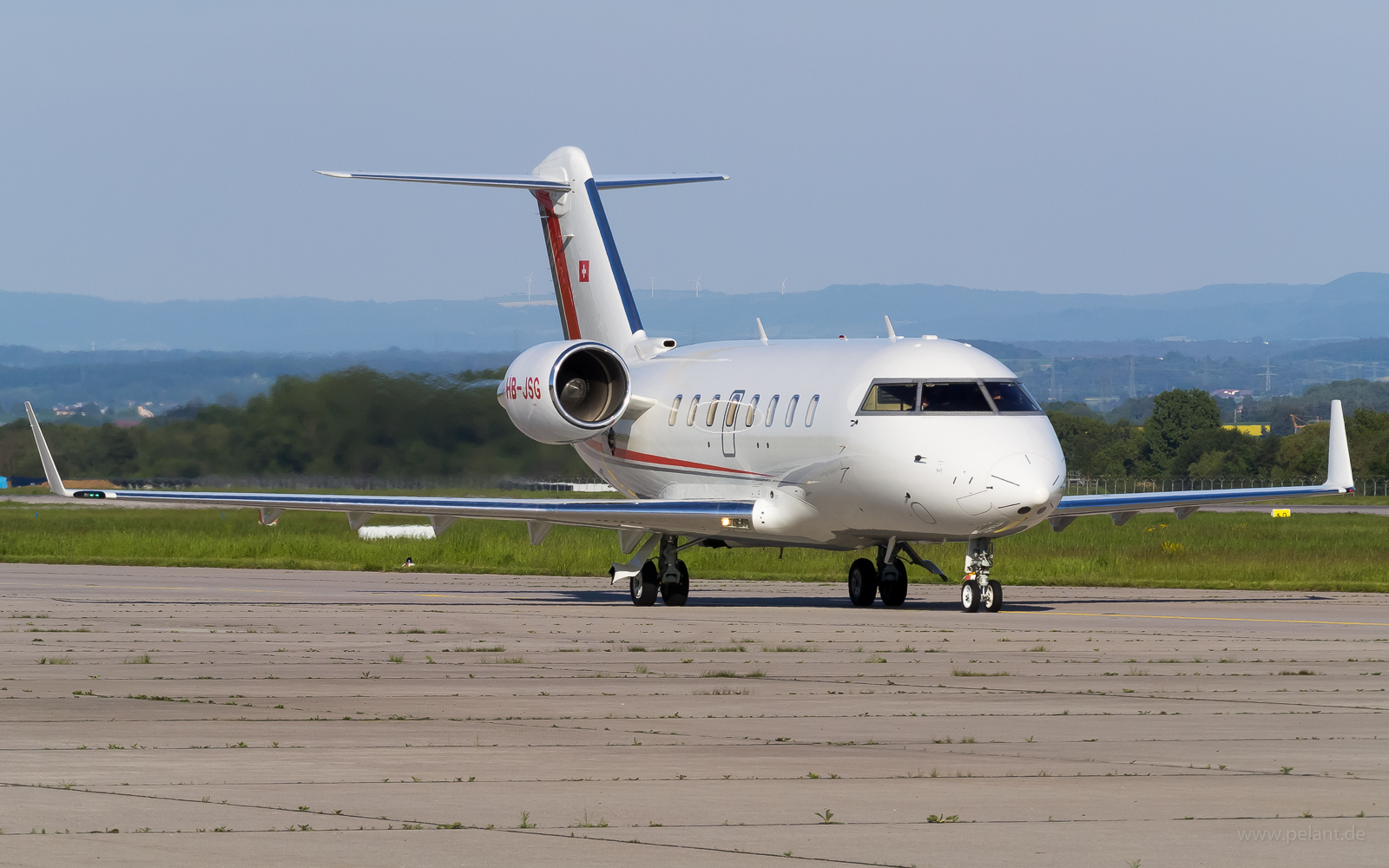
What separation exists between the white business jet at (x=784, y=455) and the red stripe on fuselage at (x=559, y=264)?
696mm

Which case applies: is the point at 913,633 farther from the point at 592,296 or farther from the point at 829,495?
the point at 592,296

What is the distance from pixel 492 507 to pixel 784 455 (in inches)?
168

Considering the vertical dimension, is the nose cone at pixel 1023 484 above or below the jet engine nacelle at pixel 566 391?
below

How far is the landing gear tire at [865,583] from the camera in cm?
2711

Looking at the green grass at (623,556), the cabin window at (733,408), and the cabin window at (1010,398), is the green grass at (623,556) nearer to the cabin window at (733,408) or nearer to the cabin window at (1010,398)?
the cabin window at (733,408)

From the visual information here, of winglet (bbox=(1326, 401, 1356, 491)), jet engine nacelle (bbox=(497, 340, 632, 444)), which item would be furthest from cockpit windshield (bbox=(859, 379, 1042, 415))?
jet engine nacelle (bbox=(497, 340, 632, 444))

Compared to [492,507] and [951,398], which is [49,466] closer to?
[492,507]

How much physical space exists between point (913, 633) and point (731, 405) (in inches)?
309

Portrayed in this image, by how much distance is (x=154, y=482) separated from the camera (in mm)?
41844

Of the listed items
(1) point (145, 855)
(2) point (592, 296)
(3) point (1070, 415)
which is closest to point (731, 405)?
(2) point (592, 296)

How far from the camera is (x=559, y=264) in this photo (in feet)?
112

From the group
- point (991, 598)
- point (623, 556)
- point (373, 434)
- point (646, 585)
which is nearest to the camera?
point (991, 598)

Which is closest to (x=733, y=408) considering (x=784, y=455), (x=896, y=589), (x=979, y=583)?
(x=784, y=455)

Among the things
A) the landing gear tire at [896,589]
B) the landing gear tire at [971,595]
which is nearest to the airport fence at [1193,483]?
the landing gear tire at [896,589]
